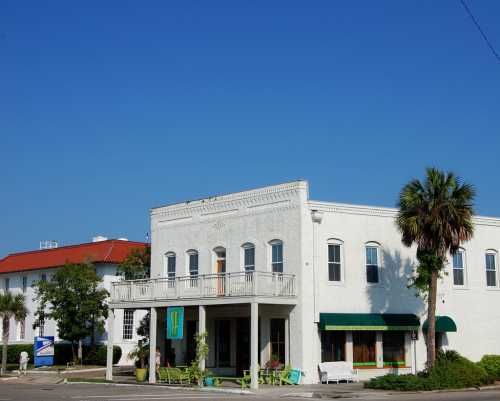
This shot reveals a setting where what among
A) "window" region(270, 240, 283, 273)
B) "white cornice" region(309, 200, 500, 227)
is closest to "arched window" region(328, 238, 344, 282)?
A: "white cornice" region(309, 200, 500, 227)

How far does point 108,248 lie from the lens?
173 ft

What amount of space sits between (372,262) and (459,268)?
18.0 ft

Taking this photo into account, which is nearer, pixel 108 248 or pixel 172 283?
pixel 172 283

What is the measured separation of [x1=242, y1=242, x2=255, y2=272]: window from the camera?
113ft

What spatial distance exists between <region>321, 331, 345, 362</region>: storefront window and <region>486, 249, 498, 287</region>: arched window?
9.48m

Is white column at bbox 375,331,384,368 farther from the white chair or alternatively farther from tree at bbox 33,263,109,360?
tree at bbox 33,263,109,360

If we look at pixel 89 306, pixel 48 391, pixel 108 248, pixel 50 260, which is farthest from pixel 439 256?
pixel 50 260

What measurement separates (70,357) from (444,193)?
29540mm

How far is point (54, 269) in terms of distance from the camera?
54.2 m

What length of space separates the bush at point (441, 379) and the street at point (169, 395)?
3.33 ft

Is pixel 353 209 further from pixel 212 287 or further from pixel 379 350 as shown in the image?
pixel 212 287

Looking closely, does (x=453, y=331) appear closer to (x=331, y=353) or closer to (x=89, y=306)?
(x=331, y=353)

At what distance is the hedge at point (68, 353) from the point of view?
155 ft

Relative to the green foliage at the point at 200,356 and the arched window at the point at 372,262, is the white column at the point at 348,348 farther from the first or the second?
the green foliage at the point at 200,356
